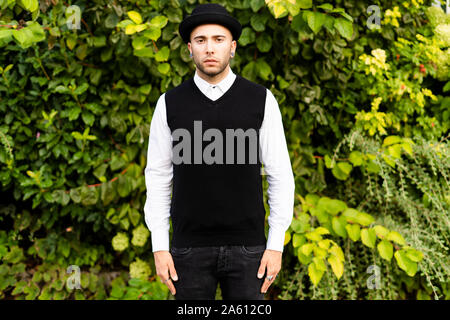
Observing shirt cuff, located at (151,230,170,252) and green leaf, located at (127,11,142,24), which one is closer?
shirt cuff, located at (151,230,170,252)

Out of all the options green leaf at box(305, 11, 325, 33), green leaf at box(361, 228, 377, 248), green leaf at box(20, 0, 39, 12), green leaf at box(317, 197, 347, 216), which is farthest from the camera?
green leaf at box(317, 197, 347, 216)

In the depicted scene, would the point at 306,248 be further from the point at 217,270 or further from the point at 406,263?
the point at 217,270

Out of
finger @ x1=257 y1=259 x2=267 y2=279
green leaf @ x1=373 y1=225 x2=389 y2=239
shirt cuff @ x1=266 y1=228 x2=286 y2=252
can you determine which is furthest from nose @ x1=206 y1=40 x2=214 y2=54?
green leaf @ x1=373 y1=225 x2=389 y2=239

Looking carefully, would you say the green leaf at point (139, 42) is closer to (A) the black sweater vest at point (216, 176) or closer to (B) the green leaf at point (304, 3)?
(A) the black sweater vest at point (216, 176)

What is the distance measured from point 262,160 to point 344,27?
0.87 m

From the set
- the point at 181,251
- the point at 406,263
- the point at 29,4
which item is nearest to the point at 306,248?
the point at 406,263

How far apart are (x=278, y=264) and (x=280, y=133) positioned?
551 millimetres

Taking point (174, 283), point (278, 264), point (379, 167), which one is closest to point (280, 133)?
point (278, 264)

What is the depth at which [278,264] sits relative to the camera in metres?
1.65

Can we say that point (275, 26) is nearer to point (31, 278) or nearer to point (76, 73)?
point (76, 73)

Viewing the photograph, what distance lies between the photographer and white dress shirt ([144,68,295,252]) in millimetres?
1614

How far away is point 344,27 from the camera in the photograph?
1991mm

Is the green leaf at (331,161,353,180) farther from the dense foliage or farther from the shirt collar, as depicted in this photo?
the shirt collar

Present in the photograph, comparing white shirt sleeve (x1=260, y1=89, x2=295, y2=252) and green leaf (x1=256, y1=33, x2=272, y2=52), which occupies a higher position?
green leaf (x1=256, y1=33, x2=272, y2=52)
